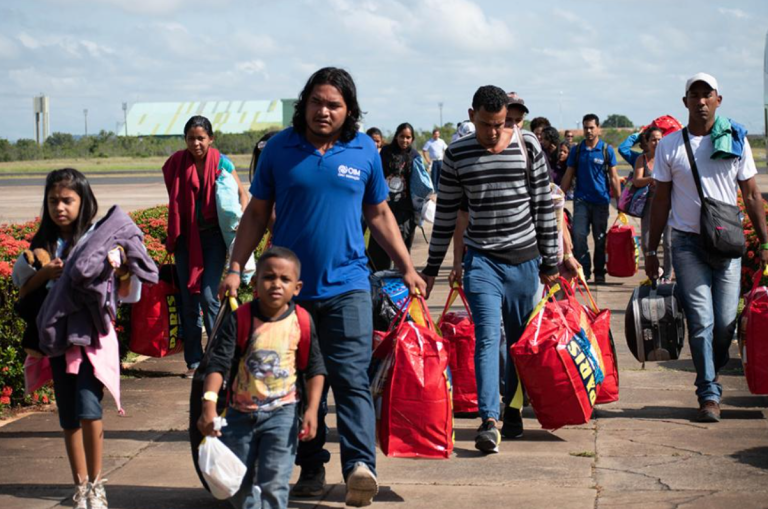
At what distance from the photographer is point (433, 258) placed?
21.7ft

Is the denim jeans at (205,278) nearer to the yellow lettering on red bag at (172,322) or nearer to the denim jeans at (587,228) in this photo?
the yellow lettering on red bag at (172,322)

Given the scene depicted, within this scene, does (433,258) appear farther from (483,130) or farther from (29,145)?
(29,145)

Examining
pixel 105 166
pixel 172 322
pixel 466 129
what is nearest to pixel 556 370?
pixel 172 322

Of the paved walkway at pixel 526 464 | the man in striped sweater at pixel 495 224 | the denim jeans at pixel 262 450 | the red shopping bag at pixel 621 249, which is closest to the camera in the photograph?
the denim jeans at pixel 262 450

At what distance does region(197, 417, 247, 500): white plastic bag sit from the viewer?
4449 millimetres

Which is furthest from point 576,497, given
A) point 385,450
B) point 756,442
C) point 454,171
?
point 454,171

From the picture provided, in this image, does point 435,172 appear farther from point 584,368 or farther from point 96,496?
point 96,496

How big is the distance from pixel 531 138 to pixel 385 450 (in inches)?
78.0

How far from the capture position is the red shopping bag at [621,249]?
12766mm

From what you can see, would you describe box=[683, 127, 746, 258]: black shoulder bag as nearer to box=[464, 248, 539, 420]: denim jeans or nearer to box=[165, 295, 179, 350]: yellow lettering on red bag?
box=[464, 248, 539, 420]: denim jeans

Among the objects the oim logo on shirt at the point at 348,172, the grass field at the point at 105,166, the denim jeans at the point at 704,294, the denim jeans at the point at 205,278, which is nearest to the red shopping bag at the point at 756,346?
the denim jeans at the point at 704,294

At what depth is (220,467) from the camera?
14.6ft

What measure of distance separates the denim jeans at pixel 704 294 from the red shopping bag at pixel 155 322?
3452 mm

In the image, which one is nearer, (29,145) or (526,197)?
(526,197)
